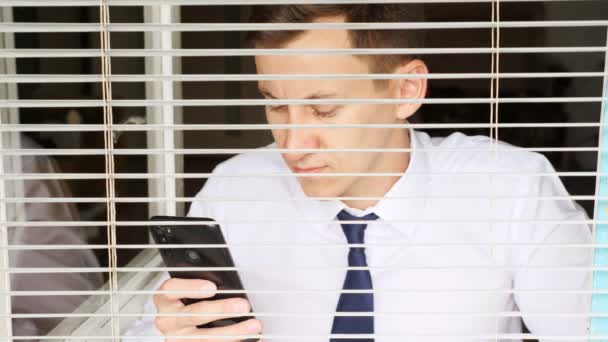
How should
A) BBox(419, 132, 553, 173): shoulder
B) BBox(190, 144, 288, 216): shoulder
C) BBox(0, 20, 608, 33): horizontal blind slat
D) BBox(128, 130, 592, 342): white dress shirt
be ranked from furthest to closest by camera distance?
BBox(190, 144, 288, 216): shoulder < BBox(419, 132, 553, 173): shoulder < BBox(128, 130, 592, 342): white dress shirt < BBox(0, 20, 608, 33): horizontal blind slat

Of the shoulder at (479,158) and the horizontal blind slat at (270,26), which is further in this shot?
the shoulder at (479,158)

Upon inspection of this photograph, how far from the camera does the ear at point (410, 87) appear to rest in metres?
1.29

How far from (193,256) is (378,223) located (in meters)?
0.39

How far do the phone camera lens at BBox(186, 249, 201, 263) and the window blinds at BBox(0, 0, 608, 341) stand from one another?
0.10 metres

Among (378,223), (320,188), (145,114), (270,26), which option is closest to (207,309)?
(320,188)

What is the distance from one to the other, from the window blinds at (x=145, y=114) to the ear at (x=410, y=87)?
70mm

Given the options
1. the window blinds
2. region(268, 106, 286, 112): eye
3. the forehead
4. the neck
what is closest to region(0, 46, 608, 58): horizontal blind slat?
the window blinds

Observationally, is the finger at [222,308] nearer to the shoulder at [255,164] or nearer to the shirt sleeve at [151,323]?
the shirt sleeve at [151,323]

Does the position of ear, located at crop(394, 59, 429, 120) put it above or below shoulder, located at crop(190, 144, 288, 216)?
above

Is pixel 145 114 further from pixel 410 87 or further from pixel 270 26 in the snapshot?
pixel 270 26

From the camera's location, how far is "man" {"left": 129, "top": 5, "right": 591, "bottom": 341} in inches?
46.3

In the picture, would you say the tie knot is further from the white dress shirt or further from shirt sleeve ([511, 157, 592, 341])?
shirt sleeve ([511, 157, 592, 341])

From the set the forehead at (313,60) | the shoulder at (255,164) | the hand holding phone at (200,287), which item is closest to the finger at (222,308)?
the hand holding phone at (200,287)

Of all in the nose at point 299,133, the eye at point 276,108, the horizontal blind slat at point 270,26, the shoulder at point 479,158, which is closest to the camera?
the horizontal blind slat at point 270,26
